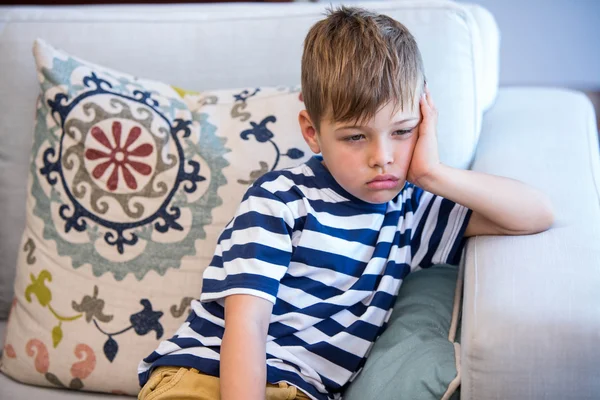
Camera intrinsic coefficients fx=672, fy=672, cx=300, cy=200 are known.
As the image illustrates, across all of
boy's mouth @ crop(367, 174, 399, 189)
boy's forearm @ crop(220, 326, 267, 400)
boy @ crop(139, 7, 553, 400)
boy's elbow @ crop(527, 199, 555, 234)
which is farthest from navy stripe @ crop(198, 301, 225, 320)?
boy's elbow @ crop(527, 199, 555, 234)

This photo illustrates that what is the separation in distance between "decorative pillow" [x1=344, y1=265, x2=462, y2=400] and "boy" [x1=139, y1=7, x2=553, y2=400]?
0.03 meters

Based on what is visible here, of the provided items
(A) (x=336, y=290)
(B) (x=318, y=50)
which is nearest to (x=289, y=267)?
(A) (x=336, y=290)

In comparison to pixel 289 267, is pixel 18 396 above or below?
below

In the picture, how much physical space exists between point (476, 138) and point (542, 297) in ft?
1.63

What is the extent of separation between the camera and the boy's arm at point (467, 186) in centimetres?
106

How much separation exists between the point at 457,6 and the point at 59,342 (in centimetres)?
102

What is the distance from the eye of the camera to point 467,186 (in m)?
1.08

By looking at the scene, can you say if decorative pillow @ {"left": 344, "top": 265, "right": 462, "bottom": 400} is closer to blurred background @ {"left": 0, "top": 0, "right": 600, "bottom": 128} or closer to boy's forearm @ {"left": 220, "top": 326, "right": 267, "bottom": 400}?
boy's forearm @ {"left": 220, "top": 326, "right": 267, "bottom": 400}

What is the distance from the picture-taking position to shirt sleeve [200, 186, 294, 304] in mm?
1007

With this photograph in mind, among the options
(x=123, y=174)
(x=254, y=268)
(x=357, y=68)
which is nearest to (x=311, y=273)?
(x=254, y=268)

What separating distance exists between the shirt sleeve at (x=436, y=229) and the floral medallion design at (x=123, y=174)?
0.37m

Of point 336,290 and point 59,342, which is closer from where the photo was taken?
point 336,290

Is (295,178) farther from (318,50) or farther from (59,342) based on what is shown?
(59,342)

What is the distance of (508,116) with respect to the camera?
1.41 m
